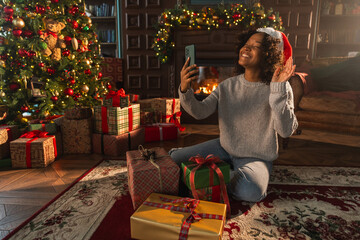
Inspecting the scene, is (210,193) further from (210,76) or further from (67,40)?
(210,76)

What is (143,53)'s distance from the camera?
4496 mm

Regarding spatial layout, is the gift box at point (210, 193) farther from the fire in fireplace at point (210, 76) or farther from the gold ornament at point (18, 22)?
the fire in fireplace at point (210, 76)

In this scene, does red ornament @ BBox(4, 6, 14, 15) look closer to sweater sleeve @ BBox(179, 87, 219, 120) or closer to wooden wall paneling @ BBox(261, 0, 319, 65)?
sweater sleeve @ BBox(179, 87, 219, 120)

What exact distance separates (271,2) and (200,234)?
14.1 feet

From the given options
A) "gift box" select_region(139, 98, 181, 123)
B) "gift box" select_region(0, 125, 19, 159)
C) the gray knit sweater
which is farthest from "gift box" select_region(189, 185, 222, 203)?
"gift box" select_region(139, 98, 181, 123)

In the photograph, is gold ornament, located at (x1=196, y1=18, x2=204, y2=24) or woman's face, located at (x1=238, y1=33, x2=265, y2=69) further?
gold ornament, located at (x1=196, y1=18, x2=204, y2=24)

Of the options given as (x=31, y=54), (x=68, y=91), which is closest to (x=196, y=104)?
(x=68, y=91)

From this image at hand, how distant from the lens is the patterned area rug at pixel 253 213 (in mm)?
1071

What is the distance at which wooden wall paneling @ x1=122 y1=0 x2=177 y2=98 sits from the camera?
4.30 m

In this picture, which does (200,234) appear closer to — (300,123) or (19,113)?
(19,113)

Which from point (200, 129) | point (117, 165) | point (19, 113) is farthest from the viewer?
point (200, 129)

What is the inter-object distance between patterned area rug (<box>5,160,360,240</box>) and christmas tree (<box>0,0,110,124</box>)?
1257mm

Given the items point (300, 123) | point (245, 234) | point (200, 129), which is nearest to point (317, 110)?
point (300, 123)

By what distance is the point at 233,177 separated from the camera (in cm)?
135
